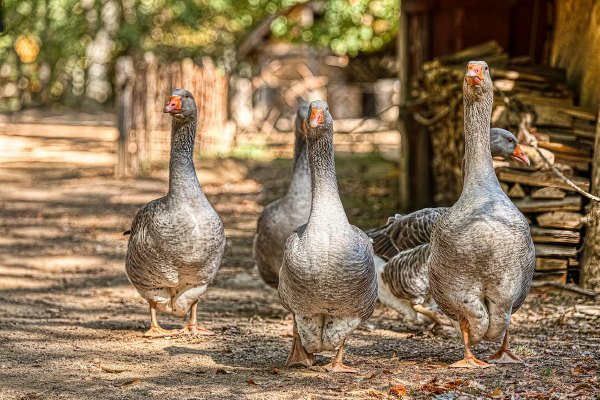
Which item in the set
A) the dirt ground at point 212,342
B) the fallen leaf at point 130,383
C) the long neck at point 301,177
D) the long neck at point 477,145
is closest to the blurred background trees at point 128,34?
the dirt ground at point 212,342

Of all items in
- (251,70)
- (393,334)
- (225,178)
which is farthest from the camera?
(251,70)

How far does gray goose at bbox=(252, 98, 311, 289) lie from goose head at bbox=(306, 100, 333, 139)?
1.99 m

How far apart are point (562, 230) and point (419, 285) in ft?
9.17

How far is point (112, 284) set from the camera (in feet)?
34.4

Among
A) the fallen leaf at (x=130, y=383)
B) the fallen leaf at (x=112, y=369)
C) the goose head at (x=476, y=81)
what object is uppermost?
the goose head at (x=476, y=81)

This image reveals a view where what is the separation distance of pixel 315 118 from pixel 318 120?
0.08 feet

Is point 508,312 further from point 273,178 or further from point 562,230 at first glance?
point 273,178

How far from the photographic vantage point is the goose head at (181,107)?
25.4 feet

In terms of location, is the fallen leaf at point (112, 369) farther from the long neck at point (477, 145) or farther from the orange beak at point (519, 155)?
the orange beak at point (519, 155)

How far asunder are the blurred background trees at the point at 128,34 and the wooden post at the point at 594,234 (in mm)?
24882

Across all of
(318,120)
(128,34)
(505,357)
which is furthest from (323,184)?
(128,34)

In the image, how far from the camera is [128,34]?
120ft

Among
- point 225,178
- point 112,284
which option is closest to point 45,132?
point 225,178

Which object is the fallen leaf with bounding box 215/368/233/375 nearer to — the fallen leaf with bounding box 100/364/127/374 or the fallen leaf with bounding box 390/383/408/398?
the fallen leaf with bounding box 100/364/127/374
